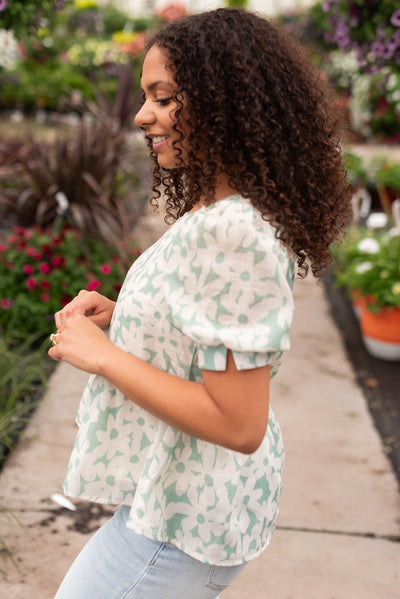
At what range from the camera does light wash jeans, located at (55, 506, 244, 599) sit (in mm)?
1242

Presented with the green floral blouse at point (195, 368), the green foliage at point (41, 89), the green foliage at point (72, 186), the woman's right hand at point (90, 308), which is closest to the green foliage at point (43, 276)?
the green foliage at point (72, 186)

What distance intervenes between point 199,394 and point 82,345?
0.73 feet

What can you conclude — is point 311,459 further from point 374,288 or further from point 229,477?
point 229,477

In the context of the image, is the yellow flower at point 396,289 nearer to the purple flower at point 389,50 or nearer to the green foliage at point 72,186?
the purple flower at point 389,50

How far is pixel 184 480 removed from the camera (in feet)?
4.08

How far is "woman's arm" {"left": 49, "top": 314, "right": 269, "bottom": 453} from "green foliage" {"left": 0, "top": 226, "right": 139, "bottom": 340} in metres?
2.83

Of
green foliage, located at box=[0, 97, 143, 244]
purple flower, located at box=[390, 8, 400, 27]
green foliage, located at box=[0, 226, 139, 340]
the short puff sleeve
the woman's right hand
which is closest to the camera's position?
the short puff sleeve

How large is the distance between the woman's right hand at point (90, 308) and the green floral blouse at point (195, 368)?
11 centimetres

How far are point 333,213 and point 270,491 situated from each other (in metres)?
0.52

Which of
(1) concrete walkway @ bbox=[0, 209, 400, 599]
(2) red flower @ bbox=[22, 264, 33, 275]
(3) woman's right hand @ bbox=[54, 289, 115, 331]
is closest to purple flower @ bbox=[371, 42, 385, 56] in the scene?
(1) concrete walkway @ bbox=[0, 209, 400, 599]

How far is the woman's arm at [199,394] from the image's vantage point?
1.08 metres

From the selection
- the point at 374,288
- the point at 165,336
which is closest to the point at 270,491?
the point at 165,336

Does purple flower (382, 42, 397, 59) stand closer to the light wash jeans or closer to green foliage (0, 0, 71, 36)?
green foliage (0, 0, 71, 36)

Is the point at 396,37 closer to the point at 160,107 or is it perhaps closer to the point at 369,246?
the point at 369,246
